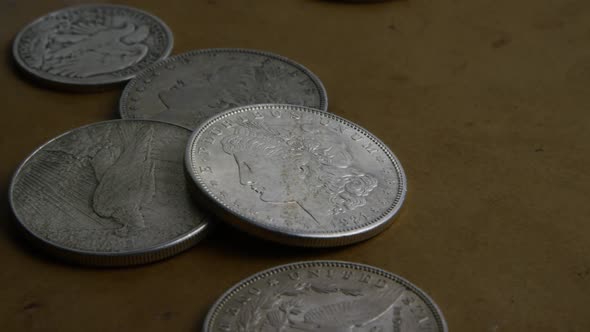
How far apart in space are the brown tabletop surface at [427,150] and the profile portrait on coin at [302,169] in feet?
0.41

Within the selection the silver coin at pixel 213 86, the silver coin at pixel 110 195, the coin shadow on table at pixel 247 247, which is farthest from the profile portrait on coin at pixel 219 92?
the coin shadow on table at pixel 247 247

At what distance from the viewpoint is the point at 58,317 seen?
5.87 feet

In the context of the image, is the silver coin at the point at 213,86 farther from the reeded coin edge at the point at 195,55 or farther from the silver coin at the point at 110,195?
the silver coin at the point at 110,195

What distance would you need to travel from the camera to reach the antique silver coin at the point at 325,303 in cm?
171

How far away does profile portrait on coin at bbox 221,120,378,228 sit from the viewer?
2004 millimetres

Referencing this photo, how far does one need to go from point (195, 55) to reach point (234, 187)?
0.84 m

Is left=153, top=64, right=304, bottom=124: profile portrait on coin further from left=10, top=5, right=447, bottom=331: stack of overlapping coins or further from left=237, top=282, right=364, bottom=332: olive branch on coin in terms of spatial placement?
left=237, top=282, right=364, bottom=332: olive branch on coin

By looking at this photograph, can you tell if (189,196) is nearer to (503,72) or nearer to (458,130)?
(458,130)

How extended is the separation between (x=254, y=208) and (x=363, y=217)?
11.5 inches

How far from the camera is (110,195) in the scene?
6.67 feet

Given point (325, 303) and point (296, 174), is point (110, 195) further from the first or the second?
point (325, 303)

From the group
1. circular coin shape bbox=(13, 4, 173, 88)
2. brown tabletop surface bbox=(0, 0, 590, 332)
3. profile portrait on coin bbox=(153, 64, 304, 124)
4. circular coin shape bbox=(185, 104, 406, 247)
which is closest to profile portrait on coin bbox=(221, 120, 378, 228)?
circular coin shape bbox=(185, 104, 406, 247)

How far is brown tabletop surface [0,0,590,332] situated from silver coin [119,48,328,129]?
0.10 m

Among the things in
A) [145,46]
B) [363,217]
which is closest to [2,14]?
[145,46]
